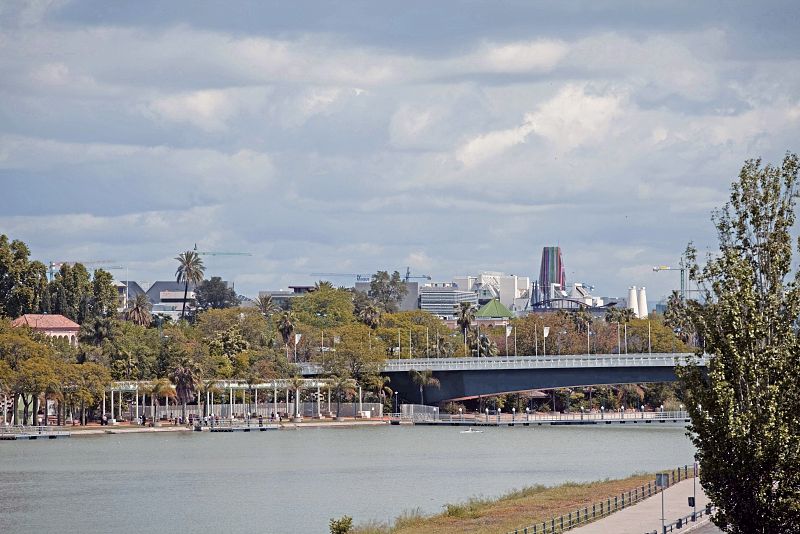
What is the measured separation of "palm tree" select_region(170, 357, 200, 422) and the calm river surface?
11.4 m

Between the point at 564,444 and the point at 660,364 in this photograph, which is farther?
the point at 660,364

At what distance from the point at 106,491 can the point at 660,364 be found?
98902 millimetres

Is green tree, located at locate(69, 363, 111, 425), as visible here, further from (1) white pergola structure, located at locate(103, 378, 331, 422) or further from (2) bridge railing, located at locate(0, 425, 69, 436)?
(1) white pergola structure, located at locate(103, 378, 331, 422)

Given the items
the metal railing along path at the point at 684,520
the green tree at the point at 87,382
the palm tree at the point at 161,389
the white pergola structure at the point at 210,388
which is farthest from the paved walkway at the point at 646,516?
the white pergola structure at the point at 210,388

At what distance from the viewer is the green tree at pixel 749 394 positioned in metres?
52.3

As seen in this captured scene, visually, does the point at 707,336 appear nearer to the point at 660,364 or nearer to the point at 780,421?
the point at 780,421

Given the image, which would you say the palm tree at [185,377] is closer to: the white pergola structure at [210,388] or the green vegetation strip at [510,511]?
the white pergola structure at [210,388]

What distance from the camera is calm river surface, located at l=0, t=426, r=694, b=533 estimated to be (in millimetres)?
91750

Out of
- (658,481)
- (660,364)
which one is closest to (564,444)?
(660,364)

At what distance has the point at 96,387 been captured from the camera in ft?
555

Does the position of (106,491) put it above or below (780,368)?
below

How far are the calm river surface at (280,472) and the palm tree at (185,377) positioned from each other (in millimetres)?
11446

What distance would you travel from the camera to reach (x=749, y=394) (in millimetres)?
52594

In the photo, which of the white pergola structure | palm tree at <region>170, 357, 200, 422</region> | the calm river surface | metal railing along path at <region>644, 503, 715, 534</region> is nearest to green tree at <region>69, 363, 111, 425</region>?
the white pergola structure
